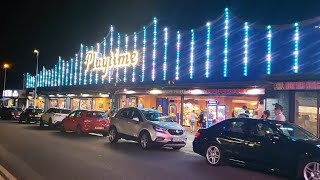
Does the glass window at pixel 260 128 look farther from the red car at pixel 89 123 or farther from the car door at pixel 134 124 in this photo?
the red car at pixel 89 123

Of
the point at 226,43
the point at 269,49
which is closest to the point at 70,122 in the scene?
the point at 226,43

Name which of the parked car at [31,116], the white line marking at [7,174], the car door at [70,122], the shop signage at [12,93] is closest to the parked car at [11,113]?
the parked car at [31,116]

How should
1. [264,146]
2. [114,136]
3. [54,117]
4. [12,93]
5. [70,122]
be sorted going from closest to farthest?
[264,146] → [114,136] → [70,122] → [54,117] → [12,93]

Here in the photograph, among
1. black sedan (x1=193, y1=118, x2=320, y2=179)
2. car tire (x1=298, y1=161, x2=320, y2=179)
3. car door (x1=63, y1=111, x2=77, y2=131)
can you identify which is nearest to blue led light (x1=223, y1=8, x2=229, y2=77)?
car door (x1=63, y1=111, x2=77, y2=131)

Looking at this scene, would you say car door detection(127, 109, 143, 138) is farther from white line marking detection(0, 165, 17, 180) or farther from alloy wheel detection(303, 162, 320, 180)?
alloy wheel detection(303, 162, 320, 180)

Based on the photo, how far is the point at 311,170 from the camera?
9.20m

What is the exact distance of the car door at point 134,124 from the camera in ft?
52.9

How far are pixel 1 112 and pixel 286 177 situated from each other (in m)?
35.2

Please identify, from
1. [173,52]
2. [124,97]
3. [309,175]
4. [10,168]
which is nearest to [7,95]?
[124,97]

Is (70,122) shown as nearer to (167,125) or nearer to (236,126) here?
(167,125)

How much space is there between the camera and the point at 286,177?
33.5ft

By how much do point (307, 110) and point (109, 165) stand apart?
36.8 ft

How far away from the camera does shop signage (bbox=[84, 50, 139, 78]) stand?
106 ft

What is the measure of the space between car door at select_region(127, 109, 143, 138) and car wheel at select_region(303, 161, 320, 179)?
7.95 meters
